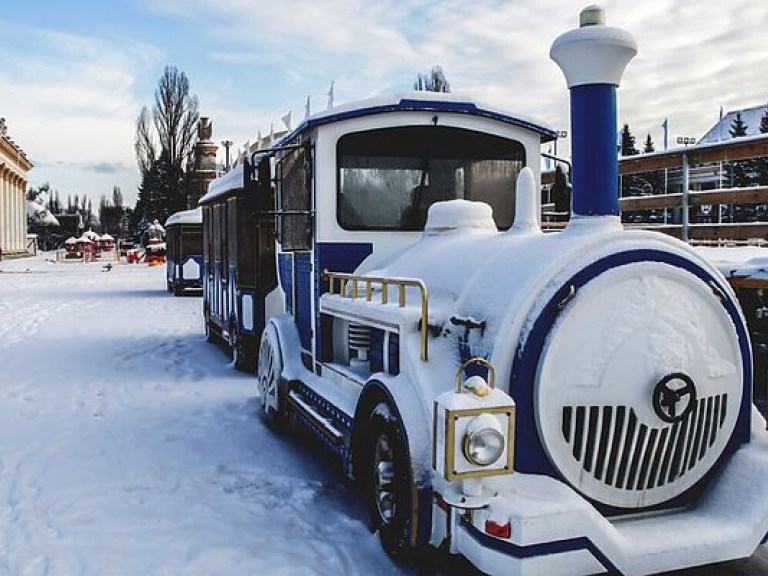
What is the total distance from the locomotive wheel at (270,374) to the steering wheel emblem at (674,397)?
3.33m

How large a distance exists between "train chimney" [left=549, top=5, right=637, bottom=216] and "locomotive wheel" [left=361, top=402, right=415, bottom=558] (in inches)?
52.6

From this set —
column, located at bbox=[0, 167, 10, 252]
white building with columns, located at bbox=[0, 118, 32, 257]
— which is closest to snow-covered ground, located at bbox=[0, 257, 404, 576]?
white building with columns, located at bbox=[0, 118, 32, 257]

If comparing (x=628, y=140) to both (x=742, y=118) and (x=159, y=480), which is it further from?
(x=159, y=480)

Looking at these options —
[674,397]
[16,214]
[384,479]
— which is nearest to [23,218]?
[16,214]

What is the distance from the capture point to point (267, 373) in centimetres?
645

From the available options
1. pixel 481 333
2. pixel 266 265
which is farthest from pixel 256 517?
pixel 266 265

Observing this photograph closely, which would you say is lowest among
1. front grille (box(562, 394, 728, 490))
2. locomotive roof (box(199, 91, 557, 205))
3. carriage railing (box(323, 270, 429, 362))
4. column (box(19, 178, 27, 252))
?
front grille (box(562, 394, 728, 490))

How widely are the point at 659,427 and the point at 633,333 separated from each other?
1.37 ft

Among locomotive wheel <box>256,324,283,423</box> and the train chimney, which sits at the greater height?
the train chimney

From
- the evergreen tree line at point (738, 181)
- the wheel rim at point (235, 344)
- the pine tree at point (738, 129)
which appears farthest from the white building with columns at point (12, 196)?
the wheel rim at point (235, 344)

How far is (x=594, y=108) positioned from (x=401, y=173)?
1930 millimetres

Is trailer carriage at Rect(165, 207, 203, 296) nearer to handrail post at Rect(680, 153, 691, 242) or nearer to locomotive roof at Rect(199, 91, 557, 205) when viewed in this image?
Result: handrail post at Rect(680, 153, 691, 242)

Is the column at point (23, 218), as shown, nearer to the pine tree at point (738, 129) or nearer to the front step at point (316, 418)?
the pine tree at point (738, 129)

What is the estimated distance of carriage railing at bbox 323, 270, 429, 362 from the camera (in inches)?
139
